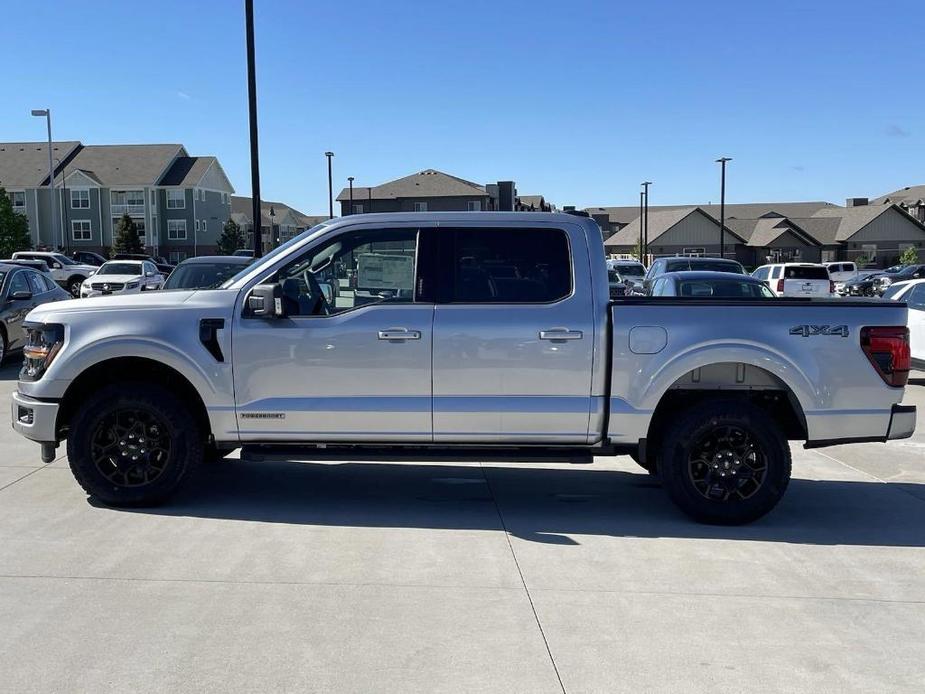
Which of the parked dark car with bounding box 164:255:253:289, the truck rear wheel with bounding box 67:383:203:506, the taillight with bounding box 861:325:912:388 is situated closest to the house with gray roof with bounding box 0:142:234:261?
the parked dark car with bounding box 164:255:253:289

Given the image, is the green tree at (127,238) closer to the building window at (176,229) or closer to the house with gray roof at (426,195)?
the building window at (176,229)

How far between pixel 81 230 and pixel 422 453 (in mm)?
74466

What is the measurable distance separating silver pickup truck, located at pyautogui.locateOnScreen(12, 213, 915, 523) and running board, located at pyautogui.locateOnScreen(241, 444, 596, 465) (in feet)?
0.05

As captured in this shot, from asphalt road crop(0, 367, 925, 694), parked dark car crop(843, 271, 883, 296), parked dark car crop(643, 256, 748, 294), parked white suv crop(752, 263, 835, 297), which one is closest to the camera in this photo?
asphalt road crop(0, 367, 925, 694)

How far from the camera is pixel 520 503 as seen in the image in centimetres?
668

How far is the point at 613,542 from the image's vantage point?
5758 millimetres

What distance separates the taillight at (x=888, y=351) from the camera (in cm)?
595

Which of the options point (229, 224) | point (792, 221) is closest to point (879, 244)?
point (792, 221)

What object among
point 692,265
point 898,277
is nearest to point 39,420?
point 692,265

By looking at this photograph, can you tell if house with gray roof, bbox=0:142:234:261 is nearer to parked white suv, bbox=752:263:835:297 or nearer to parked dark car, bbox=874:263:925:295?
parked dark car, bbox=874:263:925:295

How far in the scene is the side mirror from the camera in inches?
232

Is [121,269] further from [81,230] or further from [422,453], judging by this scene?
[81,230]

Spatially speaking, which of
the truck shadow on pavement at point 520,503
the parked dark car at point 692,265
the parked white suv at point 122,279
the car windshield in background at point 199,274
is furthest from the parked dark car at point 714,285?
the parked white suv at point 122,279

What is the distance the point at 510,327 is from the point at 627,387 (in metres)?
0.90
